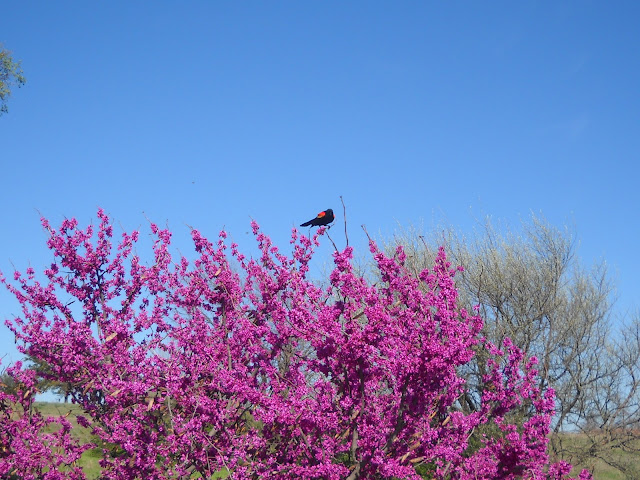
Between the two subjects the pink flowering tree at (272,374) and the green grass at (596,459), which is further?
the green grass at (596,459)

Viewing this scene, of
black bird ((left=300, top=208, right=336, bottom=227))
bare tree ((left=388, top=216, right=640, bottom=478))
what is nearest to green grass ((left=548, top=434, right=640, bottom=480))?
bare tree ((left=388, top=216, right=640, bottom=478))

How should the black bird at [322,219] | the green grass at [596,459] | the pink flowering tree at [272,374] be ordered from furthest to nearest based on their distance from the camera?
the green grass at [596,459]
the black bird at [322,219]
the pink flowering tree at [272,374]

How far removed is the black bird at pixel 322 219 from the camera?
29.3ft

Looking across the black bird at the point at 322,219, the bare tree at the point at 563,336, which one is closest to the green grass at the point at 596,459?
the bare tree at the point at 563,336

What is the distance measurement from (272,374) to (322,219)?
2.30 m

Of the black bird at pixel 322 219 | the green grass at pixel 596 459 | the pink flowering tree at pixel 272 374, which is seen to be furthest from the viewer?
the green grass at pixel 596 459

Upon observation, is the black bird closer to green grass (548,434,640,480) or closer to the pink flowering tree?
the pink flowering tree

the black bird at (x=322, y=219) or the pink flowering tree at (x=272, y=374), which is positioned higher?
the black bird at (x=322, y=219)

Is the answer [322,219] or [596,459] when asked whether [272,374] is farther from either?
[596,459]

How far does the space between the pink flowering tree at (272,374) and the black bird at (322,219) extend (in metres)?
0.33

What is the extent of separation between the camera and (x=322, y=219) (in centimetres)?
902

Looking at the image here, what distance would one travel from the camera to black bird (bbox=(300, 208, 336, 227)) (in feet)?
29.3

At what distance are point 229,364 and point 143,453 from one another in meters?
1.58

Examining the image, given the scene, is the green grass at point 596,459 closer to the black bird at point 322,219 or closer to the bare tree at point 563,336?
the bare tree at point 563,336
